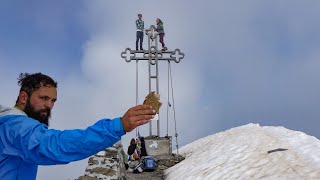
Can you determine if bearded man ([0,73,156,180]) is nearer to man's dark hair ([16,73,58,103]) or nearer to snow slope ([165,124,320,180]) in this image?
man's dark hair ([16,73,58,103])

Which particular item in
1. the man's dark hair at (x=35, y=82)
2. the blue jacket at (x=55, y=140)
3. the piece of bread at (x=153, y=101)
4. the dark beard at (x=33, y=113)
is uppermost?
the man's dark hair at (x=35, y=82)

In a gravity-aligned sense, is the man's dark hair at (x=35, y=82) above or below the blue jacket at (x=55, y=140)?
above

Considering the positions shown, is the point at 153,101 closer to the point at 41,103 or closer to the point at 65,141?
the point at 65,141

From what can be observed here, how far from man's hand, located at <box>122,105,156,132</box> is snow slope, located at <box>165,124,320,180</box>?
581 cm

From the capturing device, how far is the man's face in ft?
8.57

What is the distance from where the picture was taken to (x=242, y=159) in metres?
9.65

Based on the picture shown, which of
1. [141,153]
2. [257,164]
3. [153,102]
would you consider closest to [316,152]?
[257,164]

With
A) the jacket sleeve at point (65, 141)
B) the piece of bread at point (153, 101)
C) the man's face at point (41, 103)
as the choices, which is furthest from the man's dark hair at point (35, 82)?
the piece of bread at point (153, 101)

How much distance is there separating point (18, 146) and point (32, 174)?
1.42 ft

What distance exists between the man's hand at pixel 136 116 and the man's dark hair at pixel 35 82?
86 cm

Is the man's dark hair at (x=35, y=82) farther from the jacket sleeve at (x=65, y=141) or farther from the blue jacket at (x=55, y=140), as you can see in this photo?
the jacket sleeve at (x=65, y=141)

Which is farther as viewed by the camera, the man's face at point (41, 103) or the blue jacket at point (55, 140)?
the man's face at point (41, 103)

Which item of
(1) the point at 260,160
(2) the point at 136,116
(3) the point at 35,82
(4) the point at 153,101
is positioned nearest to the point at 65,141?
(2) the point at 136,116

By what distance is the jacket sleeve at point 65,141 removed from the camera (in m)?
2.12
